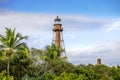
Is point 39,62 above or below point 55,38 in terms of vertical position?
below

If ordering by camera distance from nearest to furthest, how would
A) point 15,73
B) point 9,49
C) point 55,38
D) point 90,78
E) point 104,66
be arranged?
point 9,49
point 15,73
point 90,78
point 55,38
point 104,66

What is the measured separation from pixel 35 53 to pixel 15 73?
523cm

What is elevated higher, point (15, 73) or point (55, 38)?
point (55, 38)

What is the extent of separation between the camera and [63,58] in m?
67.1

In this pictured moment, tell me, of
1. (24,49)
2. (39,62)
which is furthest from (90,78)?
(24,49)

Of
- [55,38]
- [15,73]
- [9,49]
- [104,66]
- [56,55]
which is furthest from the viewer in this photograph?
[104,66]

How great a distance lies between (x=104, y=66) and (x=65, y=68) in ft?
79.2

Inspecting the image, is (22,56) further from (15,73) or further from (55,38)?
(55,38)

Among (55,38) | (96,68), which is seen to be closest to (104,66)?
(96,68)

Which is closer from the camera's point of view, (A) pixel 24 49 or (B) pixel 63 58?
(A) pixel 24 49

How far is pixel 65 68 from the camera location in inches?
2509

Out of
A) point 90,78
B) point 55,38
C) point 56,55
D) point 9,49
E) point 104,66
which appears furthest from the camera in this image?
point 104,66

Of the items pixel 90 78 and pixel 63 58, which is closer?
pixel 90 78

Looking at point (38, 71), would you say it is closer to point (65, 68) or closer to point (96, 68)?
point (65, 68)
